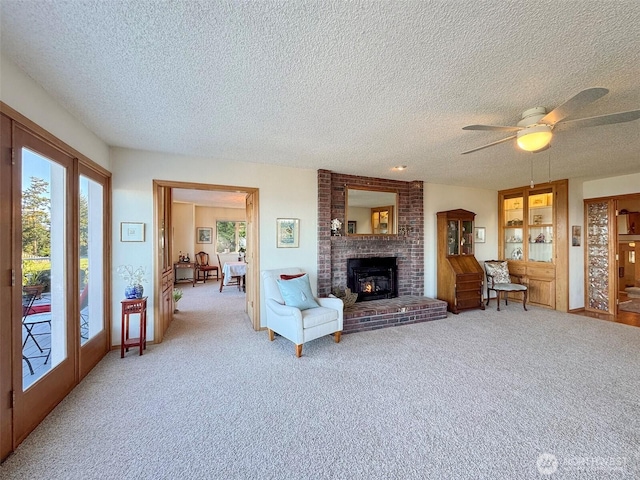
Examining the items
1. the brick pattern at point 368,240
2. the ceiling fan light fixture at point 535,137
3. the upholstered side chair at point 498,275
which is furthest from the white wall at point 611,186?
the ceiling fan light fixture at point 535,137

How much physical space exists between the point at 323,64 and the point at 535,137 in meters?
1.74

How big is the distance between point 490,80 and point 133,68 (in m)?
2.45

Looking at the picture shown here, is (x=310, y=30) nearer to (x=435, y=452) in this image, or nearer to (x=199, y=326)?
(x=435, y=452)

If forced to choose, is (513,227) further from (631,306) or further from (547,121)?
(547,121)

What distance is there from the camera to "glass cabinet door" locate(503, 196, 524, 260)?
5.93 m

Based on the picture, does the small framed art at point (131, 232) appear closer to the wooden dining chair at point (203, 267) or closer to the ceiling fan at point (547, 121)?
the ceiling fan at point (547, 121)

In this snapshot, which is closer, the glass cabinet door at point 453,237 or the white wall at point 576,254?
the white wall at point 576,254

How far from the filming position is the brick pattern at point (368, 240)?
4.48m

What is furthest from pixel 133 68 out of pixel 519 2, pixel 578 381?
pixel 578 381

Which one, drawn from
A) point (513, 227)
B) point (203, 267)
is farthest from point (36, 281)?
point (513, 227)

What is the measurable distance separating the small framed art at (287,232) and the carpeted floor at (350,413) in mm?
1462

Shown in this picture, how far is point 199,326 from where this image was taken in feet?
13.9

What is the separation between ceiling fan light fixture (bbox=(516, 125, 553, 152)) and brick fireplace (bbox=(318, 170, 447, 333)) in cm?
275

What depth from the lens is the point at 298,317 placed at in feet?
10.3
